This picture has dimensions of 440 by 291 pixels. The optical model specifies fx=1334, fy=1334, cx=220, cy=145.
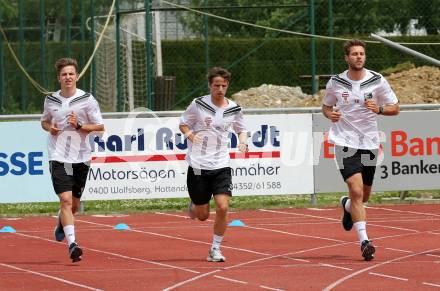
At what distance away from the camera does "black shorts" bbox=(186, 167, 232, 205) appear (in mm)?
13477

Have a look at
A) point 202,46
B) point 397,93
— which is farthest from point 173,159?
point 202,46

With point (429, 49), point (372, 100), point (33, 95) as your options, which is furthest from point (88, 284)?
point (33, 95)

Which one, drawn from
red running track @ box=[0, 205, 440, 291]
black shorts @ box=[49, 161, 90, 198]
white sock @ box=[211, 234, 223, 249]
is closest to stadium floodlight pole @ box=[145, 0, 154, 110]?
red running track @ box=[0, 205, 440, 291]

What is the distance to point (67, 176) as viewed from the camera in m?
13.7

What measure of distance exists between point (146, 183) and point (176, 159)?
1.88 feet

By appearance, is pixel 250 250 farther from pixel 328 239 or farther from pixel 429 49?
pixel 429 49

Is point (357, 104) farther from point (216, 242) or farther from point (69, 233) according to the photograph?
point (69, 233)

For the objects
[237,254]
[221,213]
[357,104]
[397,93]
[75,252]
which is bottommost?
[237,254]

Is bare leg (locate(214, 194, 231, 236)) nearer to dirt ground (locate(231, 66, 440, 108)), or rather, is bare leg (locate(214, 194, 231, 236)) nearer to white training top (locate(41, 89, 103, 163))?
white training top (locate(41, 89, 103, 163))

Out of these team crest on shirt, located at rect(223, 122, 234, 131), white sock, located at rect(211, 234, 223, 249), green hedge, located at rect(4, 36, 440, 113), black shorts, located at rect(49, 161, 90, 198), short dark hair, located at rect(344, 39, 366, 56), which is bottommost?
white sock, located at rect(211, 234, 223, 249)

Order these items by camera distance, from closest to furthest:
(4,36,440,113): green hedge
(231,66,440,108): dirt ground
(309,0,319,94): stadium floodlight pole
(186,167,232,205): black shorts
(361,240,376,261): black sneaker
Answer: (361,240,376,261): black sneaker → (186,167,232,205): black shorts → (309,0,319,94): stadium floodlight pole → (231,66,440,108): dirt ground → (4,36,440,113): green hedge

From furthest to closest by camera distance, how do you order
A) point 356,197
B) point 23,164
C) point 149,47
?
point 149,47 < point 23,164 < point 356,197

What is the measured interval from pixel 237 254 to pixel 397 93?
16.6 meters

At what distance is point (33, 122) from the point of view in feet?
64.8
